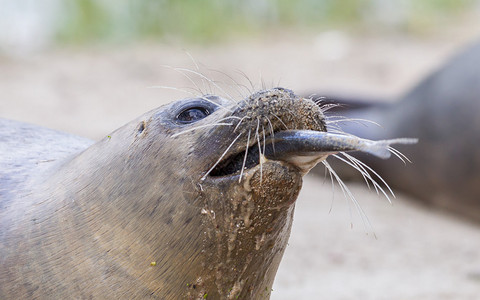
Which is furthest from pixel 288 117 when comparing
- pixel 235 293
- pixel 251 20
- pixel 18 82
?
pixel 251 20

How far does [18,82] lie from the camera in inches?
312

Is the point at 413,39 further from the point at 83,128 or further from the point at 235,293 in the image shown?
the point at 235,293

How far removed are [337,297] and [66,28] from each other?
767 cm

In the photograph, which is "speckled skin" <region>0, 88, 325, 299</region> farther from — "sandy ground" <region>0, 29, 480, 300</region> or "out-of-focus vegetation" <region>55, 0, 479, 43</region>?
"out-of-focus vegetation" <region>55, 0, 479, 43</region>

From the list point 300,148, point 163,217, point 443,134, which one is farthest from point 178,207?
point 443,134

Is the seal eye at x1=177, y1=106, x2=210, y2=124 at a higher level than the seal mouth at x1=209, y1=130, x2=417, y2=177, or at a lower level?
higher

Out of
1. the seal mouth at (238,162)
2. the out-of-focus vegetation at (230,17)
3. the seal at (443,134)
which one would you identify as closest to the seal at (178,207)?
the seal mouth at (238,162)

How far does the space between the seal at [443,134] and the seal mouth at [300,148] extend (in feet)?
11.4

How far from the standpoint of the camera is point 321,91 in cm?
710

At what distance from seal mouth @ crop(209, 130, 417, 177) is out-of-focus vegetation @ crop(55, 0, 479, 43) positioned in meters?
8.38

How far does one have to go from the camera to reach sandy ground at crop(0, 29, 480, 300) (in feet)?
12.5

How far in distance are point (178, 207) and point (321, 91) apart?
17.6 ft

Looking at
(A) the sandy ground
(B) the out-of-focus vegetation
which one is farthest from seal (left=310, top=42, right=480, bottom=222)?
(B) the out-of-focus vegetation

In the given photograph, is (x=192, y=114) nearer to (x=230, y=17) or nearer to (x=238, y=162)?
(x=238, y=162)
